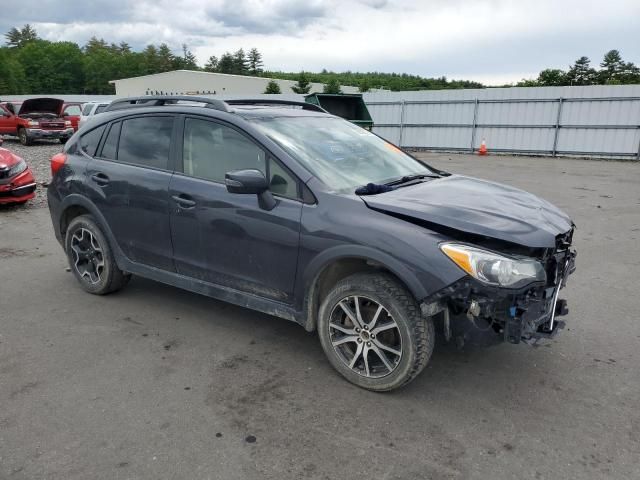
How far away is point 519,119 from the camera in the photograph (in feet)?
65.6

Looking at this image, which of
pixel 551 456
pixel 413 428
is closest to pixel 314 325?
pixel 413 428

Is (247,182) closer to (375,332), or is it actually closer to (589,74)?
(375,332)

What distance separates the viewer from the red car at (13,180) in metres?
8.44

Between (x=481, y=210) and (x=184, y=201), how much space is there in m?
2.16

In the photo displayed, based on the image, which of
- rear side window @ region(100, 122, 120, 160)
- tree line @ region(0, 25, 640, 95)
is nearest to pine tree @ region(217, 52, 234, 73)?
tree line @ region(0, 25, 640, 95)

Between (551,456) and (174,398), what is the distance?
7.10 ft

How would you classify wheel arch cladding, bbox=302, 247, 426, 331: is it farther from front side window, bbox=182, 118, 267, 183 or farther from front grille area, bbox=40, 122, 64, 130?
front grille area, bbox=40, 122, 64, 130

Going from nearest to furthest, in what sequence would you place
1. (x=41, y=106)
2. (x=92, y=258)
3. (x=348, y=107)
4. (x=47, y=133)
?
(x=92, y=258) → (x=348, y=107) → (x=47, y=133) → (x=41, y=106)

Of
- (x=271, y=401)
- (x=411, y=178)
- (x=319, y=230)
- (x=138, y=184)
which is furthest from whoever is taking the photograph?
(x=138, y=184)

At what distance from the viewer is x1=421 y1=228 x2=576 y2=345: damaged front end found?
281 cm

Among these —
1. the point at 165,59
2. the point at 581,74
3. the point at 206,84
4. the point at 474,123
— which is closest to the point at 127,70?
the point at 165,59

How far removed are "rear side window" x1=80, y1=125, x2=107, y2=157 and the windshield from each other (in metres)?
1.83

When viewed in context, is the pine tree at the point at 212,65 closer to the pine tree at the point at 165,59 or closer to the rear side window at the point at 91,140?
the pine tree at the point at 165,59

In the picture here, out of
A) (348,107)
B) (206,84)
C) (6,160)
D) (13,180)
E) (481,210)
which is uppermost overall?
(206,84)
